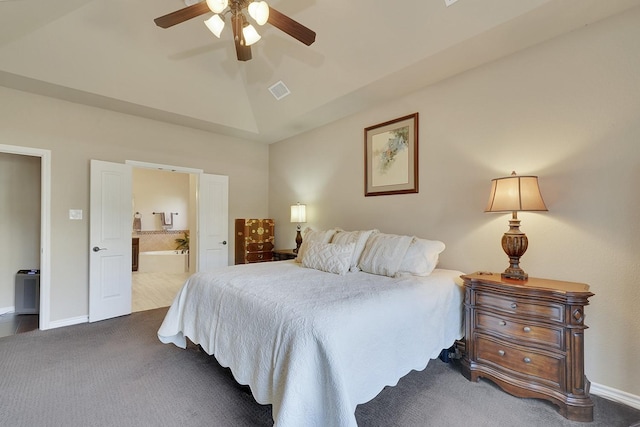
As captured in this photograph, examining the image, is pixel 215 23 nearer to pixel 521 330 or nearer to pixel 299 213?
pixel 299 213

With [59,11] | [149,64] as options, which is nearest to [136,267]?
[149,64]

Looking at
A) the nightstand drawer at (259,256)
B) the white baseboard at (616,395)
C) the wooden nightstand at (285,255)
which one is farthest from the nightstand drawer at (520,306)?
the nightstand drawer at (259,256)

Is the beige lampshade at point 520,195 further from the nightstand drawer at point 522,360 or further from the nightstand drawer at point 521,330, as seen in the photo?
the nightstand drawer at point 522,360

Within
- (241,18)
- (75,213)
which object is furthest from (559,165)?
(75,213)

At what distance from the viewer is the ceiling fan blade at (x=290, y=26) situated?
2.03 metres

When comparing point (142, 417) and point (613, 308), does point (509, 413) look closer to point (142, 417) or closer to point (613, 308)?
point (613, 308)

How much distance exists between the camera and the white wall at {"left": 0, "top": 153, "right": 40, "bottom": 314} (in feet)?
12.5

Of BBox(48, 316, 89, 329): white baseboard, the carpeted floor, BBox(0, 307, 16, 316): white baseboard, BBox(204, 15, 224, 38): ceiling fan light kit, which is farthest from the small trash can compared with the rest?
BBox(204, 15, 224, 38): ceiling fan light kit

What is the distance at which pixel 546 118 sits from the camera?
2.28m

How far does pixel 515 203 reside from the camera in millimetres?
2084

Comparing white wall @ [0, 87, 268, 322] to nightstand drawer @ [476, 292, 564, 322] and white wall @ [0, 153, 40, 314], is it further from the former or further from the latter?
nightstand drawer @ [476, 292, 564, 322]

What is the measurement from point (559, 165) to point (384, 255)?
1515 mm

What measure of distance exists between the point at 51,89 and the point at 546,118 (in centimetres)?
482

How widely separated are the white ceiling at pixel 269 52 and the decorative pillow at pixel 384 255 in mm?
1605
